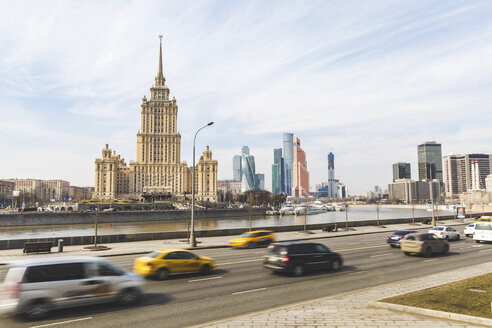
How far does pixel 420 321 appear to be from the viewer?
962 centimetres

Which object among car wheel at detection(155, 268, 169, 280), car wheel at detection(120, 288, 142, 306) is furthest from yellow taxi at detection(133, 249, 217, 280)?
car wheel at detection(120, 288, 142, 306)

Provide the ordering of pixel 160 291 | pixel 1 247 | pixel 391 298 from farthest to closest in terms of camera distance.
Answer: pixel 1 247
pixel 160 291
pixel 391 298

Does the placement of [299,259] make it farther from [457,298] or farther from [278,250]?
[457,298]

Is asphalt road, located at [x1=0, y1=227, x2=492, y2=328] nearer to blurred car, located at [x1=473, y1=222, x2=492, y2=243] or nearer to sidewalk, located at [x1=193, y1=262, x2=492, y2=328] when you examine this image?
sidewalk, located at [x1=193, y1=262, x2=492, y2=328]

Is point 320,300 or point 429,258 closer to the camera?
point 320,300

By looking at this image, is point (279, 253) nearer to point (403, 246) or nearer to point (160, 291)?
point (160, 291)

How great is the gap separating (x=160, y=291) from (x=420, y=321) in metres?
9.45

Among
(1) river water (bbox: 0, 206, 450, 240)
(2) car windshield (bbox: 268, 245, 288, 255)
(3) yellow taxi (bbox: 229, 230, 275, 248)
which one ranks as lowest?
(1) river water (bbox: 0, 206, 450, 240)

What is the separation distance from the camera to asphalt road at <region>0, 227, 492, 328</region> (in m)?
10.5

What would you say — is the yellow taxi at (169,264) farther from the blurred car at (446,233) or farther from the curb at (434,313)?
the blurred car at (446,233)

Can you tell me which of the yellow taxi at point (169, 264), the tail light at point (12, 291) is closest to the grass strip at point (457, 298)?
the yellow taxi at point (169, 264)

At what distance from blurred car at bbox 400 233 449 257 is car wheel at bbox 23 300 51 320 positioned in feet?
70.6

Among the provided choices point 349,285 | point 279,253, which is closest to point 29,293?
point 279,253

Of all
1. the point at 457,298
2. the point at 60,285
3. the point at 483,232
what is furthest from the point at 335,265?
the point at 483,232
